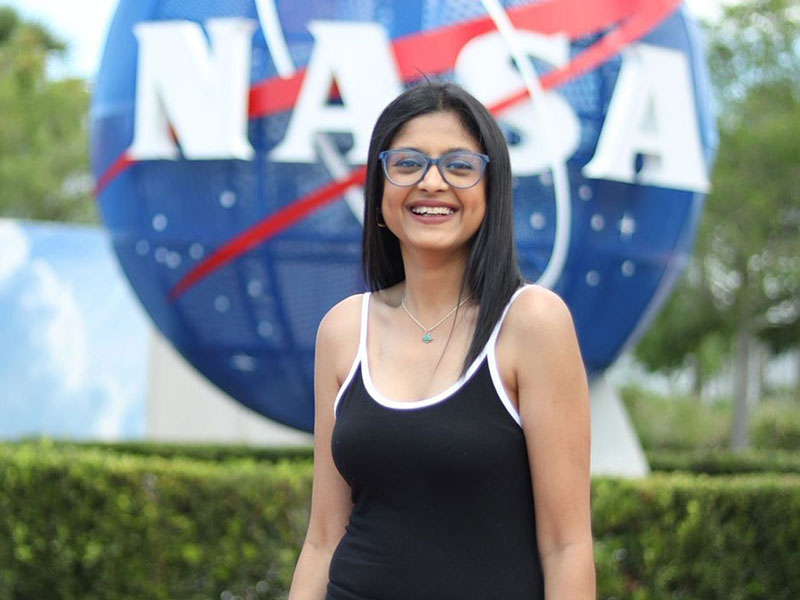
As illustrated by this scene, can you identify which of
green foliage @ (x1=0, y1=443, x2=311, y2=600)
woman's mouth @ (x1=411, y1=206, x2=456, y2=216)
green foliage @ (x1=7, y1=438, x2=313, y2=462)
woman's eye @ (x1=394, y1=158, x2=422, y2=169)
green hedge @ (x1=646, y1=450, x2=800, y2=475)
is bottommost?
green foliage @ (x1=7, y1=438, x2=313, y2=462)

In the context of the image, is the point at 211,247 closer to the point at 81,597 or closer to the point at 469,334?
the point at 81,597

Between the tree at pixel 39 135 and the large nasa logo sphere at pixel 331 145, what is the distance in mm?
15845

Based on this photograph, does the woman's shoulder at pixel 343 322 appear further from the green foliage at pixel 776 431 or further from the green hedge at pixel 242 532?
the green foliage at pixel 776 431

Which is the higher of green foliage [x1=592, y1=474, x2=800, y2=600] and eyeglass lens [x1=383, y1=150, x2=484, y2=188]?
eyeglass lens [x1=383, y1=150, x2=484, y2=188]

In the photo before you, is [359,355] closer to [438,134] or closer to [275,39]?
[438,134]

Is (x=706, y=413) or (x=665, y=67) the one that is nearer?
(x=665, y=67)

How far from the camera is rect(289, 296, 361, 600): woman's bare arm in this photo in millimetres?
2361

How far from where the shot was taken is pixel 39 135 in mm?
22984

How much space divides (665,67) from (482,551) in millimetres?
4154

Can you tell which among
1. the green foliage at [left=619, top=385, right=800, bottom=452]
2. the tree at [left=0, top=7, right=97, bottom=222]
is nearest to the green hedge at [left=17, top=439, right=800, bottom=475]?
the green foliage at [left=619, top=385, right=800, bottom=452]

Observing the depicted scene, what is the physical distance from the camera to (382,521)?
216 cm

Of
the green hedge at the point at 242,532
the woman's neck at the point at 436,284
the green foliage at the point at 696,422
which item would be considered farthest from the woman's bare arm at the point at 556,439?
the green foliage at the point at 696,422

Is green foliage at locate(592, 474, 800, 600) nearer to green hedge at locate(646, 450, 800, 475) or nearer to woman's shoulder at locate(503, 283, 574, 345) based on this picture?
green hedge at locate(646, 450, 800, 475)

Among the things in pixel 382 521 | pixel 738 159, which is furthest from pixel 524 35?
pixel 738 159
